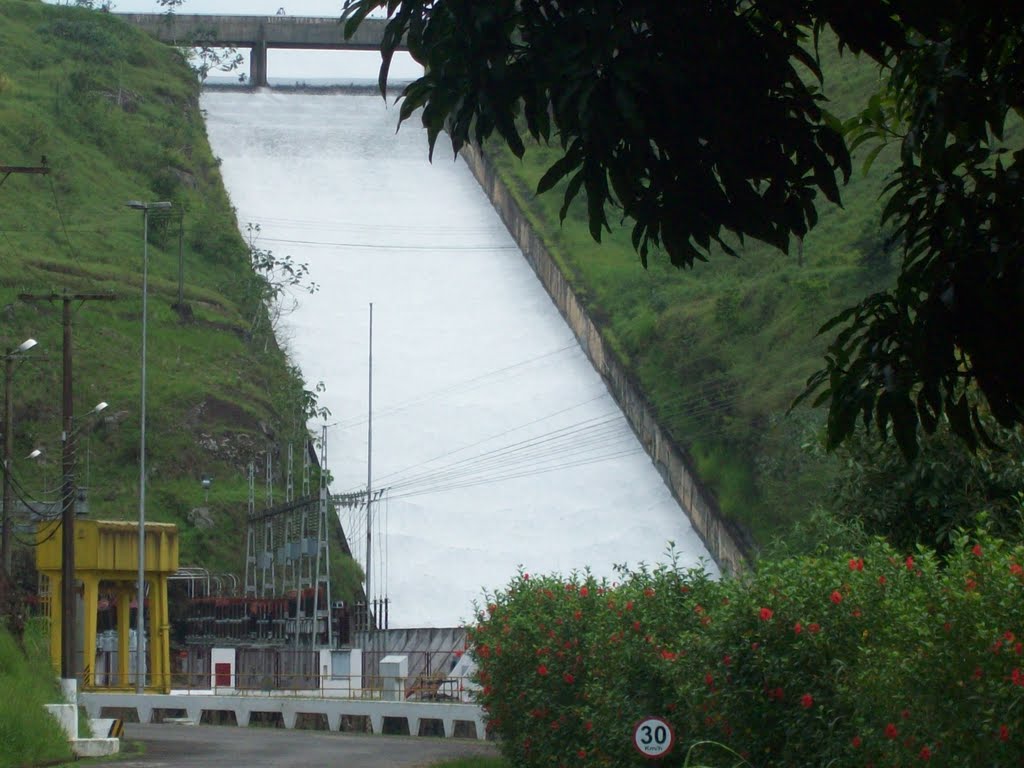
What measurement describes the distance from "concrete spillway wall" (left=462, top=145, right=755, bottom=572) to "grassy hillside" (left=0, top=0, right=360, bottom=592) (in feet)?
32.4

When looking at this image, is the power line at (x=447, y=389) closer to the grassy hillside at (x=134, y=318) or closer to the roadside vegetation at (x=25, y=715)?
the grassy hillside at (x=134, y=318)

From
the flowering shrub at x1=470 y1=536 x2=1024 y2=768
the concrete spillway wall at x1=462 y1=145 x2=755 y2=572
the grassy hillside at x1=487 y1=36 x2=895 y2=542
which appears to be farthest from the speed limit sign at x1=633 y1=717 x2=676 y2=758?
the grassy hillside at x1=487 y1=36 x2=895 y2=542

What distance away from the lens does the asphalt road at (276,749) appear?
64.3 feet

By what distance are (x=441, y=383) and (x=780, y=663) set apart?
145ft

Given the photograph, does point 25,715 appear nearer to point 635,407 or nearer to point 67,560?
point 67,560

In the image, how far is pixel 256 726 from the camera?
95.9 ft

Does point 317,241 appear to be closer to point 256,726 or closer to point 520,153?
point 256,726

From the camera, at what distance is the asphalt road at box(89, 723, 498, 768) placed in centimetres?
1961

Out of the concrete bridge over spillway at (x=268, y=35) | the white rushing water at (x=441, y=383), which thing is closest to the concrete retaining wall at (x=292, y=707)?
the white rushing water at (x=441, y=383)

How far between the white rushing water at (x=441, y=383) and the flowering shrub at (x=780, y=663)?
2056 cm

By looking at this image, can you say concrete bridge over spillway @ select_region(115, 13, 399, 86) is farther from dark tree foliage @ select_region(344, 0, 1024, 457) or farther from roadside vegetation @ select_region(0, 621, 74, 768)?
dark tree foliage @ select_region(344, 0, 1024, 457)

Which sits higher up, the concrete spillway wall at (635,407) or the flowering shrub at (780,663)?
the concrete spillway wall at (635,407)

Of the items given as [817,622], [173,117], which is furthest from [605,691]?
[173,117]

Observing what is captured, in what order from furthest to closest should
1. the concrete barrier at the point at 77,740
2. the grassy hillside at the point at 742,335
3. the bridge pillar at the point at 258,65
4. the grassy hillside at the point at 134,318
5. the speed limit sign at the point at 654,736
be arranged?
the bridge pillar at the point at 258,65
the grassy hillside at the point at 134,318
the grassy hillside at the point at 742,335
the concrete barrier at the point at 77,740
the speed limit sign at the point at 654,736
